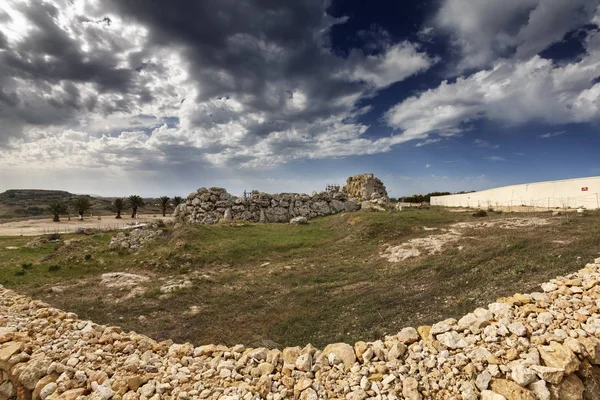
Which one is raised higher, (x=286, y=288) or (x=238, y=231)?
(x=238, y=231)

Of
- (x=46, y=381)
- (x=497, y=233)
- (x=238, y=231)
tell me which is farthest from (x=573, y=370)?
(x=238, y=231)

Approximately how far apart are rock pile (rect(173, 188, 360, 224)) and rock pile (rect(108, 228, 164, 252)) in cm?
1043

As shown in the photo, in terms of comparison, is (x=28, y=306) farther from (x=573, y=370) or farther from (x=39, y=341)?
(x=573, y=370)

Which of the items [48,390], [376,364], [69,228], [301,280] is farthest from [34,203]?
[376,364]

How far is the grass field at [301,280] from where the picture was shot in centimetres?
998

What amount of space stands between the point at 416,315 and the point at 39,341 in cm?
1062

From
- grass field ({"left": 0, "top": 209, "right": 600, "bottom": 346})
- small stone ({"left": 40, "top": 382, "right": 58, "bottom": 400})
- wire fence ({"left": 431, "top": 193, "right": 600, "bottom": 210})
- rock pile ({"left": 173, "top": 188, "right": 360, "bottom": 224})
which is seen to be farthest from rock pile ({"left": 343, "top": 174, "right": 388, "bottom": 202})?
small stone ({"left": 40, "top": 382, "right": 58, "bottom": 400})

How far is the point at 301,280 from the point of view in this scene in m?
16.0

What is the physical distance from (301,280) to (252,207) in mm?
28312

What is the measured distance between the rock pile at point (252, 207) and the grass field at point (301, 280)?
603 inches

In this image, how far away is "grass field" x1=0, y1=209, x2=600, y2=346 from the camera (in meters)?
9.98

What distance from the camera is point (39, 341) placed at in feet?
22.8

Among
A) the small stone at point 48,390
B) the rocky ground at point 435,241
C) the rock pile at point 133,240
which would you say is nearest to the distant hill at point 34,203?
the rock pile at point 133,240

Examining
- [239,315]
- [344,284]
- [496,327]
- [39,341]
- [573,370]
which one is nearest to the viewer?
[573,370]
